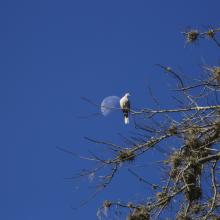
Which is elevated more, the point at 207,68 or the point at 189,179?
the point at 207,68

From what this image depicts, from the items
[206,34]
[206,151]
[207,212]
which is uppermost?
[206,34]

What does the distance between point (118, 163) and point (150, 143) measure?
294 millimetres

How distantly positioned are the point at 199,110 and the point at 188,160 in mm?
516

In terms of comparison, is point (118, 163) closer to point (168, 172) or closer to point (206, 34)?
point (168, 172)

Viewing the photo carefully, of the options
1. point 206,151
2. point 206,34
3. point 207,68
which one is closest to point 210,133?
point 206,151

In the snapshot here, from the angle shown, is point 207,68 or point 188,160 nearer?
point 188,160

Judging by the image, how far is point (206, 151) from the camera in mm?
4824

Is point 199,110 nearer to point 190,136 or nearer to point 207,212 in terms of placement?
point 190,136

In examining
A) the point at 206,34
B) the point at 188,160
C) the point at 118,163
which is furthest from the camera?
the point at 206,34

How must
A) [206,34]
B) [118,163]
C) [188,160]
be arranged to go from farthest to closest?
1. [206,34]
2. [118,163]
3. [188,160]

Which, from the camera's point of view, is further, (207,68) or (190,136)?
(207,68)

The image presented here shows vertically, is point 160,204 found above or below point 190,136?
below

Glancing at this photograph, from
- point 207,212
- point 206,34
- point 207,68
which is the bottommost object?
point 207,212

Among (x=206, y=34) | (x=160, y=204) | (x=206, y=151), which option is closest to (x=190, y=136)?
(x=206, y=151)
